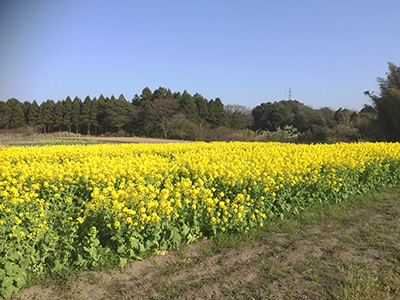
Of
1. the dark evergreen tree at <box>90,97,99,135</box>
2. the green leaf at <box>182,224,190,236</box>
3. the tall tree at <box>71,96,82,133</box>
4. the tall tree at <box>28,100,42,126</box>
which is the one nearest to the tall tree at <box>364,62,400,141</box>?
the green leaf at <box>182,224,190,236</box>

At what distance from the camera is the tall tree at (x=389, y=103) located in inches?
696

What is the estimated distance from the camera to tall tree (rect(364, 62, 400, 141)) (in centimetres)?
1767

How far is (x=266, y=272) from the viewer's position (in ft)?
11.2

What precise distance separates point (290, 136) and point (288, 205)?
2022 cm

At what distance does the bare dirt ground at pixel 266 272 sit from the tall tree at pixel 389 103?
52.0 feet

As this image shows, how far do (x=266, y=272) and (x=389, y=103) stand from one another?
718 inches

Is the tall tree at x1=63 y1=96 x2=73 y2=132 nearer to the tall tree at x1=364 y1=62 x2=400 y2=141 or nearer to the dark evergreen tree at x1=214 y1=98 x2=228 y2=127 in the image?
the dark evergreen tree at x1=214 y1=98 x2=228 y2=127

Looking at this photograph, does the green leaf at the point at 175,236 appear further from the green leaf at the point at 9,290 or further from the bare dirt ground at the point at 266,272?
the green leaf at the point at 9,290

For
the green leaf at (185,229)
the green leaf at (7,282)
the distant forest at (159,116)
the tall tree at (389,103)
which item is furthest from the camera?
the distant forest at (159,116)

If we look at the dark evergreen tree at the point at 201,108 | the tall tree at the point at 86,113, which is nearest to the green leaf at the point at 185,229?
the dark evergreen tree at the point at 201,108

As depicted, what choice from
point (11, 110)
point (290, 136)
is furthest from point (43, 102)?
point (290, 136)

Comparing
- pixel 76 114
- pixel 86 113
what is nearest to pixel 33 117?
pixel 76 114

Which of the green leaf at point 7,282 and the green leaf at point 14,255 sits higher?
the green leaf at point 14,255

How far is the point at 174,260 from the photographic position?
375 cm
